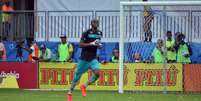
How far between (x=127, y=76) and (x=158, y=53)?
54.7 inches

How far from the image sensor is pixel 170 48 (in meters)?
26.4

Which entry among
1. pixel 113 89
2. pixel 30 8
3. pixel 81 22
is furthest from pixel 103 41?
pixel 30 8

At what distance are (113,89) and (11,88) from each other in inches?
153

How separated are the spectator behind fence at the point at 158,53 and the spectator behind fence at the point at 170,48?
0.30 m

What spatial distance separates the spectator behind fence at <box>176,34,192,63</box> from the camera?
87.7 ft

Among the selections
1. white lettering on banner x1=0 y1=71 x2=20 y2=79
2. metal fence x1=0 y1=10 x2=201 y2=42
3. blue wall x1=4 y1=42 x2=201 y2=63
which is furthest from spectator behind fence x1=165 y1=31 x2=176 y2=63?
white lettering on banner x1=0 y1=71 x2=20 y2=79

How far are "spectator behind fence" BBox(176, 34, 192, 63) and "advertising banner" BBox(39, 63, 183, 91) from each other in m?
0.62

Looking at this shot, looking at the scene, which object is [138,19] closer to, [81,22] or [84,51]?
[81,22]

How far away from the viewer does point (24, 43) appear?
29.5 metres

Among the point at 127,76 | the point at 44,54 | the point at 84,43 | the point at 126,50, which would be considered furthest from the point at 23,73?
the point at 84,43

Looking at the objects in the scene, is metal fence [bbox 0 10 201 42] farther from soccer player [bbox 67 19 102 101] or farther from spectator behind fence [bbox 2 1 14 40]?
soccer player [bbox 67 19 102 101]

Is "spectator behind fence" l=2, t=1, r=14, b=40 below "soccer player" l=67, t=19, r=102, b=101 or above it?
above

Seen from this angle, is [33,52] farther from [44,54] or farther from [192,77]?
[192,77]

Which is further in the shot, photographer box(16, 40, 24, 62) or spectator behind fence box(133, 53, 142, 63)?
photographer box(16, 40, 24, 62)
